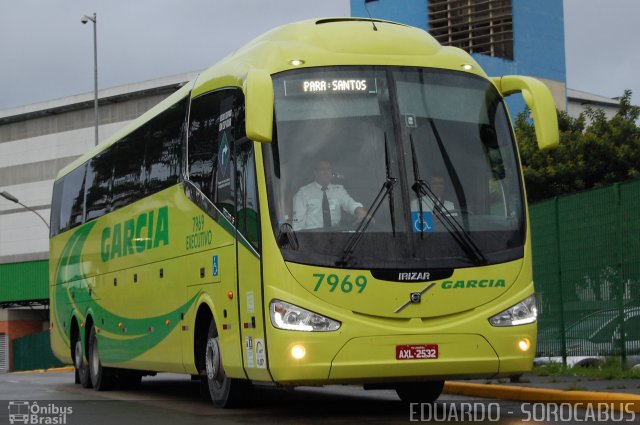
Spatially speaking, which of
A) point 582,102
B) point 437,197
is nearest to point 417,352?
point 437,197

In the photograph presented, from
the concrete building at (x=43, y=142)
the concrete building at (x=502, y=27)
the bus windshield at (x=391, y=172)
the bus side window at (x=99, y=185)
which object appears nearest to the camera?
the bus windshield at (x=391, y=172)

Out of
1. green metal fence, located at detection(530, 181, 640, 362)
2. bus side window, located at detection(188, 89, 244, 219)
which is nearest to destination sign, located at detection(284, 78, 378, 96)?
bus side window, located at detection(188, 89, 244, 219)

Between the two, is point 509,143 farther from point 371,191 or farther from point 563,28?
point 563,28

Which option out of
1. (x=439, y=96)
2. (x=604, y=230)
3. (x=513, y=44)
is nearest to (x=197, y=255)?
(x=439, y=96)

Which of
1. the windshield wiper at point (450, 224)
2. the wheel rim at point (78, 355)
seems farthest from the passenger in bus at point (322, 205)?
the wheel rim at point (78, 355)

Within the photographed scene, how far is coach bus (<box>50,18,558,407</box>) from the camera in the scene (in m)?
10.5

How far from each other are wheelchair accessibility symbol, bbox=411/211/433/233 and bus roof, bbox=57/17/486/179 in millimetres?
1608

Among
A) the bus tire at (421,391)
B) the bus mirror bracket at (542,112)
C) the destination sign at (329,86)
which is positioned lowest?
the bus tire at (421,391)

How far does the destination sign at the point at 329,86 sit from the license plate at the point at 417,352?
2475 mm

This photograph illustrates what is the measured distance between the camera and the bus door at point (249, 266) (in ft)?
35.9

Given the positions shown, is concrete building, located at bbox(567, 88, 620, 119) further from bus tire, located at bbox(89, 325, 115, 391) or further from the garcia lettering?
the garcia lettering

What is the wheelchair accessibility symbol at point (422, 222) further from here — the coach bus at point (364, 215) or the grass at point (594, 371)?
the grass at point (594, 371)

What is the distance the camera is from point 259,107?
414 inches

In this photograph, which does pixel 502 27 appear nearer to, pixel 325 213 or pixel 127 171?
pixel 127 171
